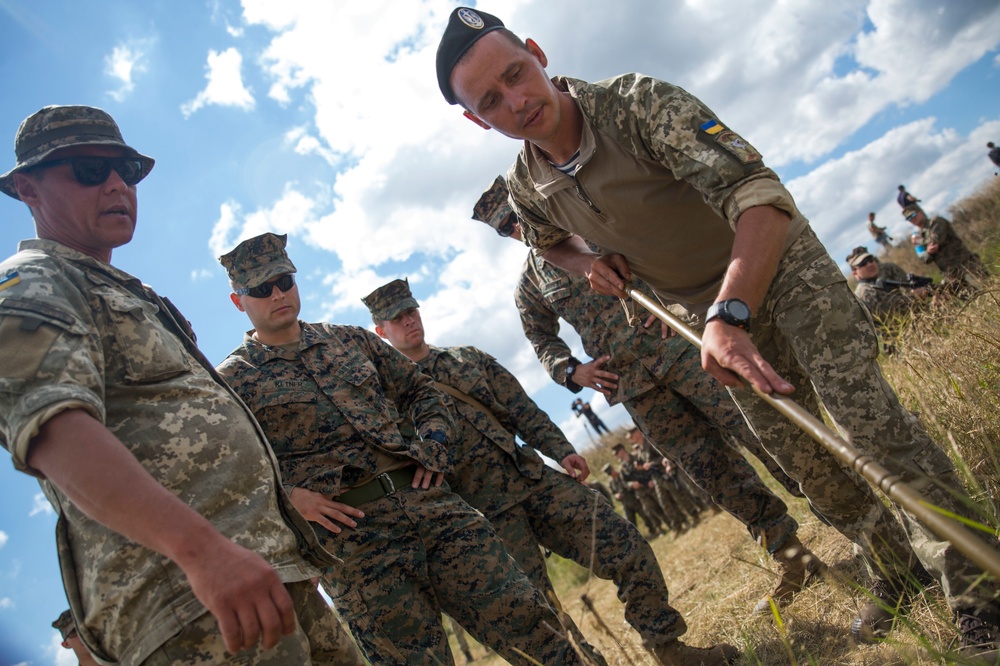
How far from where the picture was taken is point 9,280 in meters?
1.71

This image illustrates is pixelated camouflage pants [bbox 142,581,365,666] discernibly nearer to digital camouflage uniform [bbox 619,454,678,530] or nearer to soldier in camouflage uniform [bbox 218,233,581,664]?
soldier in camouflage uniform [bbox 218,233,581,664]

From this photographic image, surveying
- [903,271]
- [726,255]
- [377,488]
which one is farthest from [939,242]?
[377,488]

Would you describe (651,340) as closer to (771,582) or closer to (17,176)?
(771,582)

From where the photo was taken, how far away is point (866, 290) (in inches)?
400

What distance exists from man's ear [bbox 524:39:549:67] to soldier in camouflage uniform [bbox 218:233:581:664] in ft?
5.54

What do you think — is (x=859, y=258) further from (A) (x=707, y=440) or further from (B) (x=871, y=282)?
(A) (x=707, y=440)

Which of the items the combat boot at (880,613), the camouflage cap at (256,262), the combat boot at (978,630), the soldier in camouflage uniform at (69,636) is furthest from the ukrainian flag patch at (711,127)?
the soldier in camouflage uniform at (69,636)

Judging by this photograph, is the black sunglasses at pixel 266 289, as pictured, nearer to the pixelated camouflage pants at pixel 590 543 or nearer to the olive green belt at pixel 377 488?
the olive green belt at pixel 377 488

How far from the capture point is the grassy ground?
7.34 feet

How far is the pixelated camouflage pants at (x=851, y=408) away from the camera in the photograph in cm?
210

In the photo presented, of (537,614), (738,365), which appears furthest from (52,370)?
(537,614)

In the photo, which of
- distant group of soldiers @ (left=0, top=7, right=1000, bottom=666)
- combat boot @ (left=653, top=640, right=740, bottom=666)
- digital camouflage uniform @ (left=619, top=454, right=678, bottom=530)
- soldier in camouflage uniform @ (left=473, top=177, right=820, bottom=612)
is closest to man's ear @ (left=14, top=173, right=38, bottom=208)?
distant group of soldiers @ (left=0, top=7, right=1000, bottom=666)

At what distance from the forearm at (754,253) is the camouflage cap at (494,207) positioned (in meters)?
3.02

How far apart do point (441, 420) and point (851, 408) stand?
201 cm
